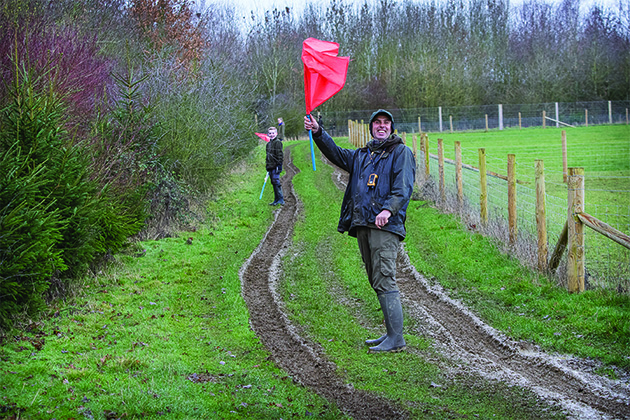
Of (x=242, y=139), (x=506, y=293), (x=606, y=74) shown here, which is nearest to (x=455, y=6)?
(x=606, y=74)

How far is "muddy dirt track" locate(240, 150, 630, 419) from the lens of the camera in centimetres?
467

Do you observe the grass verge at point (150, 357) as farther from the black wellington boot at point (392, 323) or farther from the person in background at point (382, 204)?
the person in background at point (382, 204)

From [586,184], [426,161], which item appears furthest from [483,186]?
[586,184]

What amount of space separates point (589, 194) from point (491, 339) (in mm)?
13337

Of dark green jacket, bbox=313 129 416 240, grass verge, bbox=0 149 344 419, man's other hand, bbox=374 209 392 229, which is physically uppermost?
dark green jacket, bbox=313 129 416 240

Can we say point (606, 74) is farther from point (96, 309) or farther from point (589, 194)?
point (96, 309)

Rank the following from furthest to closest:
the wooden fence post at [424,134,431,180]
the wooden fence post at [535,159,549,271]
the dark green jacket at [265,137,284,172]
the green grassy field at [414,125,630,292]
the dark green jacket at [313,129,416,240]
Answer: the wooden fence post at [424,134,431,180], the dark green jacket at [265,137,284,172], the green grassy field at [414,125,630,292], the wooden fence post at [535,159,549,271], the dark green jacket at [313,129,416,240]

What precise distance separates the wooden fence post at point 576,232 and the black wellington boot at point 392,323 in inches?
105

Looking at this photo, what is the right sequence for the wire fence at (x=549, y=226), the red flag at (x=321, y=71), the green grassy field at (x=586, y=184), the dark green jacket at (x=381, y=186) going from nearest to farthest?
the dark green jacket at (x=381, y=186), the red flag at (x=321, y=71), the wire fence at (x=549, y=226), the green grassy field at (x=586, y=184)

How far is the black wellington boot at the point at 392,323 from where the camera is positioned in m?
5.82

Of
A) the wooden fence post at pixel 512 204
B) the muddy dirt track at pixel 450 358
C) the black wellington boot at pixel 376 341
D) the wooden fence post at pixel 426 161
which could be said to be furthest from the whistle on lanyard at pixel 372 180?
the wooden fence post at pixel 426 161

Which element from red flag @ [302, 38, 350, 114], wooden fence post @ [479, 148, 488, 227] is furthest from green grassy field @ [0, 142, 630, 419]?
red flag @ [302, 38, 350, 114]

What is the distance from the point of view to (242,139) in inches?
846

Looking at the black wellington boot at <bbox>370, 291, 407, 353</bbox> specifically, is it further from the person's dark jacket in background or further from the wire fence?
the person's dark jacket in background
